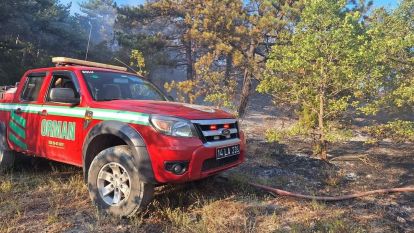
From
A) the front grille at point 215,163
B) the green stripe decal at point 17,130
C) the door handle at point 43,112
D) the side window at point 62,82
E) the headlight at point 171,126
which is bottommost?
the front grille at point 215,163

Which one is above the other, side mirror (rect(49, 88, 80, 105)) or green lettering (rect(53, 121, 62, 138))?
side mirror (rect(49, 88, 80, 105))

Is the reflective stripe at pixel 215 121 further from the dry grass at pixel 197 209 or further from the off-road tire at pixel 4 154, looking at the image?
the off-road tire at pixel 4 154

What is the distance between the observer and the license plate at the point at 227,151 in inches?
178

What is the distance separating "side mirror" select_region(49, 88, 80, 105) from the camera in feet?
16.1

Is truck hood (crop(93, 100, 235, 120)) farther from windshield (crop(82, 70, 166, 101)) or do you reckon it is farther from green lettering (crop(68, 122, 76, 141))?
green lettering (crop(68, 122, 76, 141))

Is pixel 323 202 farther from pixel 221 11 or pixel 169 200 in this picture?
pixel 221 11

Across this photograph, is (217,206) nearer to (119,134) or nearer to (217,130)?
(217,130)

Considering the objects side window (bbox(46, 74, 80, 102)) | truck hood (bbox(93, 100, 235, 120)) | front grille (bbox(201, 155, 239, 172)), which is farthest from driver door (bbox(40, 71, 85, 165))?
front grille (bbox(201, 155, 239, 172))

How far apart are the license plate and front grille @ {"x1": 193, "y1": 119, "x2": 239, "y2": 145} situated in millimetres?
91

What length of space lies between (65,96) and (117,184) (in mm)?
1442

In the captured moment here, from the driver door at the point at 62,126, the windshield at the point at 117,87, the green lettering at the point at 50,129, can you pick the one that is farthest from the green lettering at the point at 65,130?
the windshield at the point at 117,87

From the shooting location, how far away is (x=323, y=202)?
17.9 feet

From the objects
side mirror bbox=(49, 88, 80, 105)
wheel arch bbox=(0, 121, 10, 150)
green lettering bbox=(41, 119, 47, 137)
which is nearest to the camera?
side mirror bbox=(49, 88, 80, 105)

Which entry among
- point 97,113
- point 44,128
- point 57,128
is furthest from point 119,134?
point 44,128
